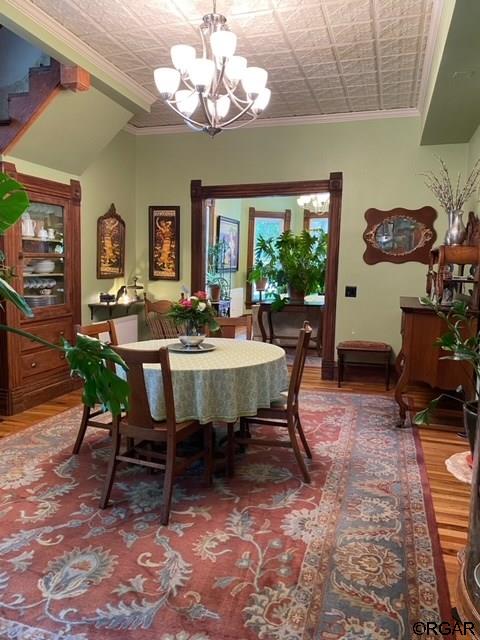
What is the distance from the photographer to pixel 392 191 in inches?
204

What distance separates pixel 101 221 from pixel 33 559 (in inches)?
155

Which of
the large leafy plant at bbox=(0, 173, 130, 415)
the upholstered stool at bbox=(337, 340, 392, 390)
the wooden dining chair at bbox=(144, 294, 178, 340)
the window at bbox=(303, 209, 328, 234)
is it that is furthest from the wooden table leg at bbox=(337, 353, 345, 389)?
the window at bbox=(303, 209, 328, 234)

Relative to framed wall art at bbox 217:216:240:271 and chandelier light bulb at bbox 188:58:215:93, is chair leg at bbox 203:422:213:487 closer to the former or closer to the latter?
chandelier light bulb at bbox 188:58:215:93

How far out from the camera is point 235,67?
289 centimetres

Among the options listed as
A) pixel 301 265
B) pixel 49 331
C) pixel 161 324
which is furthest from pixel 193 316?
pixel 301 265

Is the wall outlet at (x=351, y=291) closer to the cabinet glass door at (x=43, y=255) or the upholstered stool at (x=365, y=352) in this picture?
the upholstered stool at (x=365, y=352)

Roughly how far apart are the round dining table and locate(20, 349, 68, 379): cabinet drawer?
197 cm

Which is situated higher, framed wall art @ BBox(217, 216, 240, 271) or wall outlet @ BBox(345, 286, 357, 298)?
framed wall art @ BBox(217, 216, 240, 271)

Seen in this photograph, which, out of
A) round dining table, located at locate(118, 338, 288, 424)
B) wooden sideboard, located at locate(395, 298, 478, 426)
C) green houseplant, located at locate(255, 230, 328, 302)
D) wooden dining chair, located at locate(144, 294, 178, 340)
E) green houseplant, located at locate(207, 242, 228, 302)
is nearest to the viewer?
round dining table, located at locate(118, 338, 288, 424)

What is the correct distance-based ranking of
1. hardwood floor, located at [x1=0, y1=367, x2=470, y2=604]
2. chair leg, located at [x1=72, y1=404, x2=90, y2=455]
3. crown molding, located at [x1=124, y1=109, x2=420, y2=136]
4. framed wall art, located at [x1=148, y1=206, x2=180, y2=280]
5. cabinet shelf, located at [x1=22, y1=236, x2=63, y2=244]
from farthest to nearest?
1. framed wall art, located at [x1=148, y1=206, x2=180, y2=280]
2. crown molding, located at [x1=124, y1=109, x2=420, y2=136]
3. cabinet shelf, located at [x1=22, y1=236, x2=63, y2=244]
4. chair leg, located at [x1=72, y1=404, x2=90, y2=455]
5. hardwood floor, located at [x1=0, y1=367, x2=470, y2=604]

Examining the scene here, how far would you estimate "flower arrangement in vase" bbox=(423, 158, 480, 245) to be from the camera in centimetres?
390

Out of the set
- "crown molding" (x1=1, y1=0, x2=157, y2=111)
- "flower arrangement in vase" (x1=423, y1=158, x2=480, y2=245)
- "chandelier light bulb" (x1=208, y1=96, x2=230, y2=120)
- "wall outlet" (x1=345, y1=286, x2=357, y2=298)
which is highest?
"crown molding" (x1=1, y1=0, x2=157, y2=111)

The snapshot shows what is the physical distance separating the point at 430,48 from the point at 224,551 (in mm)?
3618

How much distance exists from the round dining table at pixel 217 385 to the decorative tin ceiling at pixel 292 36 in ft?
7.50
